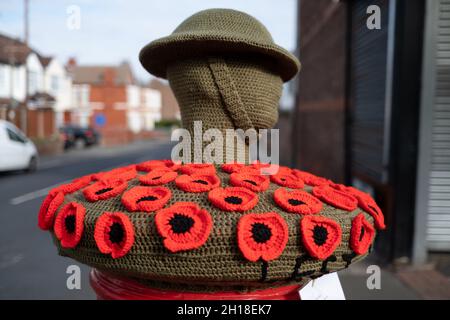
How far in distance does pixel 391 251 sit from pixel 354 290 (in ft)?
2.85

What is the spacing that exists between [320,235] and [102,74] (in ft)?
157

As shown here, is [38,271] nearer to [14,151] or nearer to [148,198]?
[148,198]

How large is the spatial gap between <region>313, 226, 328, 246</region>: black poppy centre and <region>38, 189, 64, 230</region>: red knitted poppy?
2.61ft

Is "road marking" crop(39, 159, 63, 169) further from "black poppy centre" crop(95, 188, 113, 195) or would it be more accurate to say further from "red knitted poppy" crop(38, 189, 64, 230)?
"black poppy centre" crop(95, 188, 113, 195)

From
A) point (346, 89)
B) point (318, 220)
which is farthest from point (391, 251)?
point (318, 220)

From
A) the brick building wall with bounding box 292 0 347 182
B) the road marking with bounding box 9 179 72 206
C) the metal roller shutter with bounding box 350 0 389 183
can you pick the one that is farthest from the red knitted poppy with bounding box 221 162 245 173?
the road marking with bounding box 9 179 72 206

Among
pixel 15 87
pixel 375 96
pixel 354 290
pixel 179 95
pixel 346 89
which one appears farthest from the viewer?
pixel 15 87

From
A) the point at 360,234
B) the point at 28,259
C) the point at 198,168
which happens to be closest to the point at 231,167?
the point at 198,168

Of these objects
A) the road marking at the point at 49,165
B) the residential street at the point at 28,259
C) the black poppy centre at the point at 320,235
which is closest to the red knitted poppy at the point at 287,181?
the black poppy centre at the point at 320,235

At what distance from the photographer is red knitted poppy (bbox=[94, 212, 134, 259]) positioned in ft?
3.65

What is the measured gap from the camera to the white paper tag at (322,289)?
1343 mm
